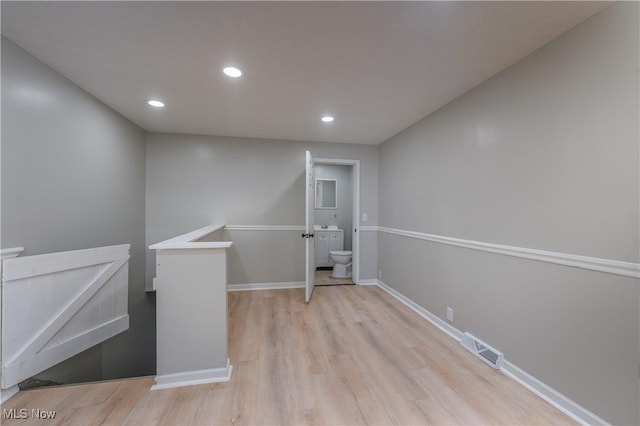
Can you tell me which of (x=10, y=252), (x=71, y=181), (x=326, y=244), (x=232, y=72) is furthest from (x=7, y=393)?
(x=326, y=244)

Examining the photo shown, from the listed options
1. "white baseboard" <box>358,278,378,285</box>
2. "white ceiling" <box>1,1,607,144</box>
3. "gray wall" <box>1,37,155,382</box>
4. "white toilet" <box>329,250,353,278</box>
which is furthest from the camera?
"white toilet" <box>329,250,353,278</box>

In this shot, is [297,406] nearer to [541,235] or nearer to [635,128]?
[541,235]

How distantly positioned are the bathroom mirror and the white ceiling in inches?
110

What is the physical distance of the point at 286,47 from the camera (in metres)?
1.64

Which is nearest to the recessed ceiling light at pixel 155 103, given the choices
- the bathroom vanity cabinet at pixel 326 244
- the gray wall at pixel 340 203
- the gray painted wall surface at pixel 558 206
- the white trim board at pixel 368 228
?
the gray painted wall surface at pixel 558 206

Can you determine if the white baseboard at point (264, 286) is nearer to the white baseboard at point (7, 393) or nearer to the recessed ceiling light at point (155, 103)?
the white baseboard at point (7, 393)

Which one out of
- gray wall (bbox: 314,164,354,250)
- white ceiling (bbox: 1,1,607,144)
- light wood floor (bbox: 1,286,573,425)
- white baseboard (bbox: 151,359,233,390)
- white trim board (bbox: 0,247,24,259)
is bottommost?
light wood floor (bbox: 1,286,573,425)

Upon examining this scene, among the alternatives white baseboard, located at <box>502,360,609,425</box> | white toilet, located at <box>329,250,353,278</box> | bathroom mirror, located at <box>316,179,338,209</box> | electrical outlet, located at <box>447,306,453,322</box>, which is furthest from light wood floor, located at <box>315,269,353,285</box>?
white baseboard, located at <box>502,360,609,425</box>

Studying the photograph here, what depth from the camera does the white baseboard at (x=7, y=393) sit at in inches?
60.2

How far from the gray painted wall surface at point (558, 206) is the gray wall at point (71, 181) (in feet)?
11.3

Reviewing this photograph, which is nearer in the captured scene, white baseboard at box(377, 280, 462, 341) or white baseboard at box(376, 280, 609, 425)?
white baseboard at box(376, 280, 609, 425)

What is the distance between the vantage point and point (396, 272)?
11.3 ft

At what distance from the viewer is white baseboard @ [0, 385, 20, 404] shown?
1.53 m

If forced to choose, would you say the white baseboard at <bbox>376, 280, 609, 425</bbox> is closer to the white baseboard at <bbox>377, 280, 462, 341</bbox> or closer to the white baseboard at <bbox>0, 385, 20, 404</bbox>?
the white baseboard at <bbox>377, 280, 462, 341</bbox>
